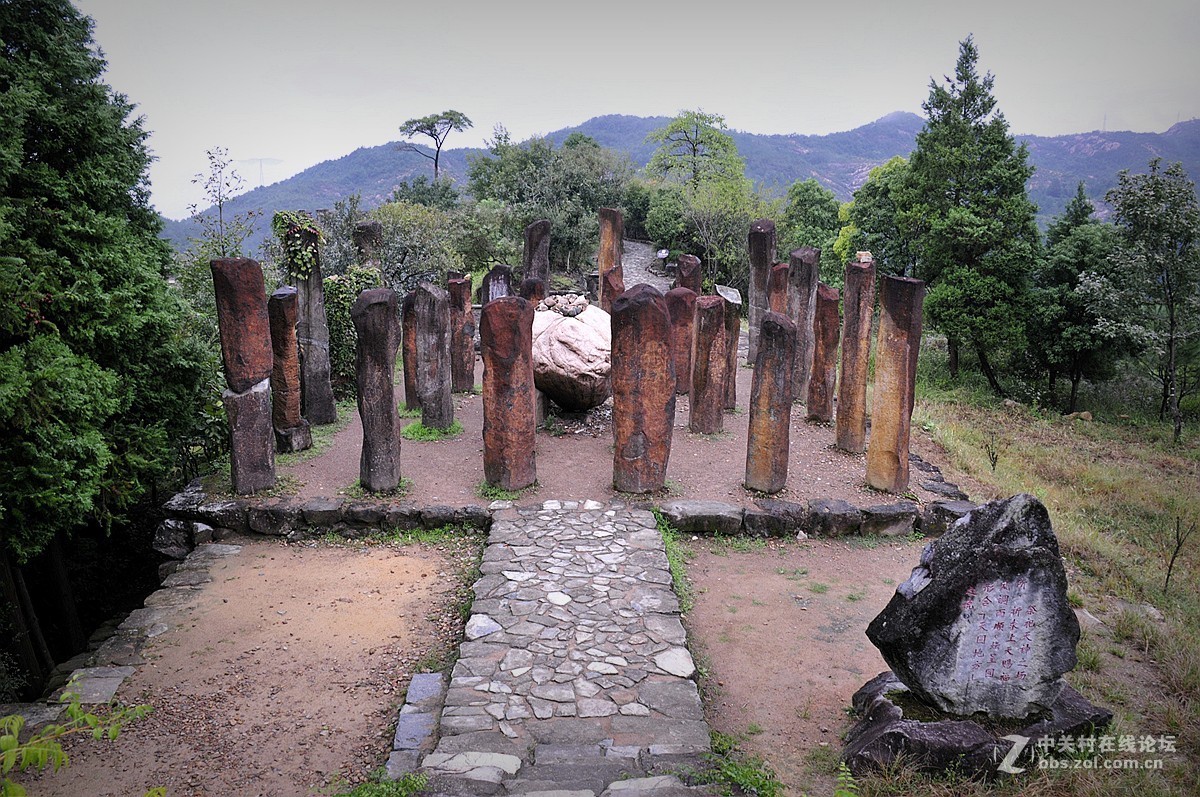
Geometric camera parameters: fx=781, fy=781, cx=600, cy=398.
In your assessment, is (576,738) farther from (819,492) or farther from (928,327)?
(928,327)

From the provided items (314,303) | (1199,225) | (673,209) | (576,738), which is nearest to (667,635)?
(576,738)

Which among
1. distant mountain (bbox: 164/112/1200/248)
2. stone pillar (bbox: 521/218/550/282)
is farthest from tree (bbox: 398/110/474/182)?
stone pillar (bbox: 521/218/550/282)

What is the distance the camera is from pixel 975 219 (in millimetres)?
18422

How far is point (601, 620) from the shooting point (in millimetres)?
6984

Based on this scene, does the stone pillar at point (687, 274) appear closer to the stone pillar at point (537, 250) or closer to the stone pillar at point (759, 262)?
the stone pillar at point (759, 262)

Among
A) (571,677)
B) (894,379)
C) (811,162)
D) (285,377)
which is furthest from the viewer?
(811,162)

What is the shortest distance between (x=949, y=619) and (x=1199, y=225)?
15.3 m

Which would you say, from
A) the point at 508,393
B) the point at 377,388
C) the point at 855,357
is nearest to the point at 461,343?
the point at 377,388

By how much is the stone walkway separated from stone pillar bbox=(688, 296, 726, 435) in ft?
12.5

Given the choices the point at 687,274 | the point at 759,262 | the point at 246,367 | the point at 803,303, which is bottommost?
the point at 246,367

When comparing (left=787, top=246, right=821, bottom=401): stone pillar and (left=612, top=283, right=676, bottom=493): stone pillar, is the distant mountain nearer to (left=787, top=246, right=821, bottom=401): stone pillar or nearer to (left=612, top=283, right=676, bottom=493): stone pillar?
(left=787, top=246, right=821, bottom=401): stone pillar

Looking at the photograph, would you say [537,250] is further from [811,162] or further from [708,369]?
[811,162]

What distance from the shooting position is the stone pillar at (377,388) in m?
9.36

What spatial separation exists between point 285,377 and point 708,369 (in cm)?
612
